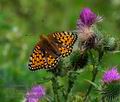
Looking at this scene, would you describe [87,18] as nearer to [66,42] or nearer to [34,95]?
[66,42]

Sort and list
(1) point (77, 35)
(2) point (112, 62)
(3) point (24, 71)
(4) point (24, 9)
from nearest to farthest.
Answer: (1) point (77, 35), (3) point (24, 71), (2) point (112, 62), (4) point (24, 9)

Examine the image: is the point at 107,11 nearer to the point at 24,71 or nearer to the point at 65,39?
the point at 24,71

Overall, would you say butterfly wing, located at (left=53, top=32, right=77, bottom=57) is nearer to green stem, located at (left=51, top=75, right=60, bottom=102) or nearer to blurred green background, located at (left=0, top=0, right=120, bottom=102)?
green stem, located at (left=51, top=75, right=60, bottom=102)

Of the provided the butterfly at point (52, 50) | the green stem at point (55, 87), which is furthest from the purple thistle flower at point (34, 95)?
the butterfly at point (52, 50)

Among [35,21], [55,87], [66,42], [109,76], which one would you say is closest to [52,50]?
[66,42]

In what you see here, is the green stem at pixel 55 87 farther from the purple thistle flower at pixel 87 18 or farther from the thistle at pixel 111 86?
the purple thistle flower at pixel 87 18

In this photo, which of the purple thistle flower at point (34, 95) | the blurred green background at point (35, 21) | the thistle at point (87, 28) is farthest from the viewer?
the blurred green background at point (35, 21)

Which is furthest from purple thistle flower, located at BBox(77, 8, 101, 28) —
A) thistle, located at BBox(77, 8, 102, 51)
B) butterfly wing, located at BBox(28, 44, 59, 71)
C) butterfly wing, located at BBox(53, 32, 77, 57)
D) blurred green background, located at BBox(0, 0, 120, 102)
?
blurred green background, located at BBox(0, 0, 120, 102)

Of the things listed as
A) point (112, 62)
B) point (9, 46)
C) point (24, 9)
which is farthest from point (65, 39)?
point (24, 9)
